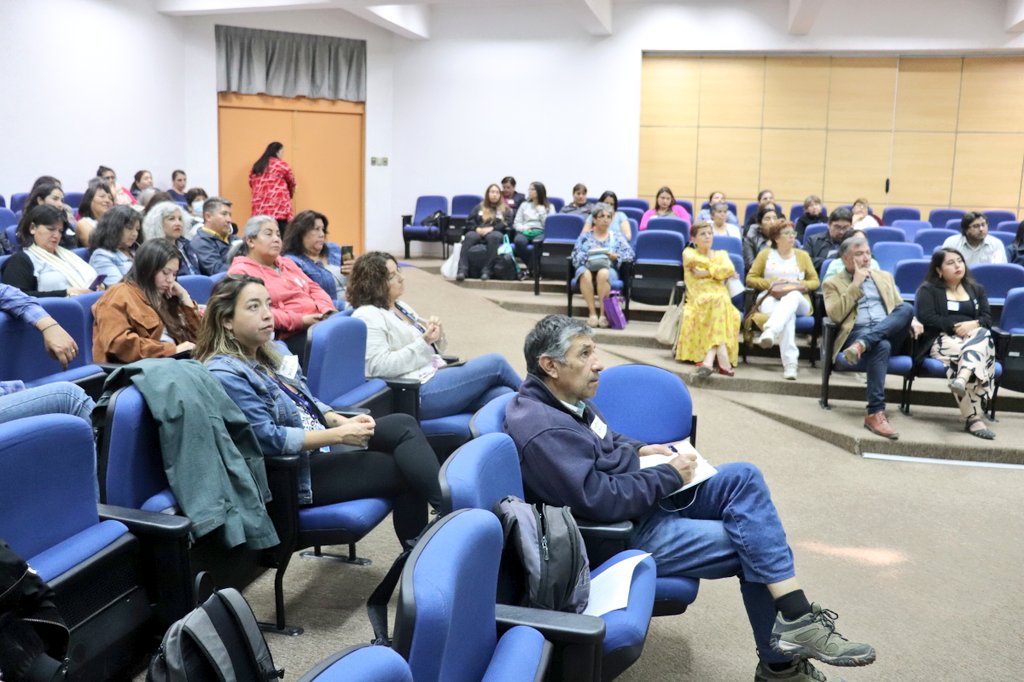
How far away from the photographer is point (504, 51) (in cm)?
1176

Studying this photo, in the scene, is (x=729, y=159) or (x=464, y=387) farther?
(x=729, y=159)

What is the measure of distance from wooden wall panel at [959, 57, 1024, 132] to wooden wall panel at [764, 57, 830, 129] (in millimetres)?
1710

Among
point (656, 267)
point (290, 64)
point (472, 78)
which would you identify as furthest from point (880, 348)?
point (290, 64)

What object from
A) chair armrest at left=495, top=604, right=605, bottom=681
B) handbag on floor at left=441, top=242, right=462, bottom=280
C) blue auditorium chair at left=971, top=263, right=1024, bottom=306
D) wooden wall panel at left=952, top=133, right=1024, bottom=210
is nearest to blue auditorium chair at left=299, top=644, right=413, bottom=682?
chair armrest at left=495, top=604, right=605, bottom=681

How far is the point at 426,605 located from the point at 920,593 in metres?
2.61

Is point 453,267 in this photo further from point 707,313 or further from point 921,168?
point 921,168

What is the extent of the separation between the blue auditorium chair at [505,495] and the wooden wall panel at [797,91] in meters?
10.4

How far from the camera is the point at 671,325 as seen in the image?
6723 mm

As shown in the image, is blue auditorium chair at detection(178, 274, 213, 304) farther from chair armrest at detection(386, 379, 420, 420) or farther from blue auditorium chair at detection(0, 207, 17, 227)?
blue auditorium chair at detection(0, 207, 17, 227)

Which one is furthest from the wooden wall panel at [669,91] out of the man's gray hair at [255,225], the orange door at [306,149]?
the man's gray hair at [255,225]

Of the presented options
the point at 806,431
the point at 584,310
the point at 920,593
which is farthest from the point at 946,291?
the point at 584,310

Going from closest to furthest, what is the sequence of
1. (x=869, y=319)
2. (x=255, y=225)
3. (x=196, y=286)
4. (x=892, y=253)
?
(x=196, y=286)
(x=255, y=225)
(x=869, y=319)
(x=892, y=253)

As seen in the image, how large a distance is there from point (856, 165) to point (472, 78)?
5074mm

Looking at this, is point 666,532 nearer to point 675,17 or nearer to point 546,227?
point 546,227
